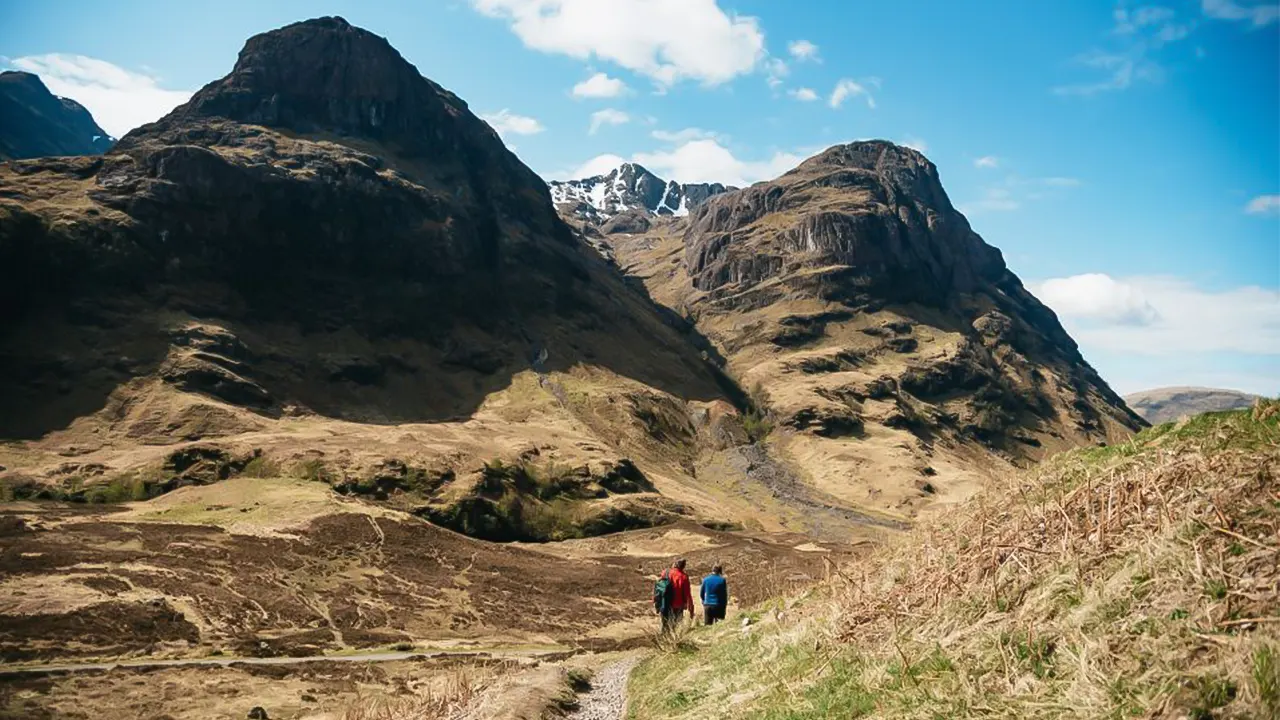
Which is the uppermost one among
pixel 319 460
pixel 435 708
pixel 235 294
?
pixel 235 294

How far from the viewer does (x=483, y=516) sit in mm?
98188

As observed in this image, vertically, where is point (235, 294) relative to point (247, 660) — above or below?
above

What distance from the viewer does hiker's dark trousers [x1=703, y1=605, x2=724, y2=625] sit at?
2322 centimetres

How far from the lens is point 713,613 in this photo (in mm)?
23406

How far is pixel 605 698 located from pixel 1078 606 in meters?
13.8

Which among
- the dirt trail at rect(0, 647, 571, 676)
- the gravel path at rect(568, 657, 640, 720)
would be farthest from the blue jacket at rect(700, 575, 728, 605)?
the dirt trail at rect(0, 647, 571, 676)

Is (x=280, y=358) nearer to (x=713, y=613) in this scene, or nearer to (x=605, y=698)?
(x=713, y=613)

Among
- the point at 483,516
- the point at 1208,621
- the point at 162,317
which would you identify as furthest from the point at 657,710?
the point at 162,317

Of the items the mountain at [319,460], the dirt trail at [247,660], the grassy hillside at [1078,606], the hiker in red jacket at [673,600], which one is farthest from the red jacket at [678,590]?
the dirt trail at [247,660]

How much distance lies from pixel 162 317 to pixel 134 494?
6955 cm

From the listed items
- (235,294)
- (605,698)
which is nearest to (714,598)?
(605,698)

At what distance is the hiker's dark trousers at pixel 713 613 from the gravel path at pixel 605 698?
126 inches

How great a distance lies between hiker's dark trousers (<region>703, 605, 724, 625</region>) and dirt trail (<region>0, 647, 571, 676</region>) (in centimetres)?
1818

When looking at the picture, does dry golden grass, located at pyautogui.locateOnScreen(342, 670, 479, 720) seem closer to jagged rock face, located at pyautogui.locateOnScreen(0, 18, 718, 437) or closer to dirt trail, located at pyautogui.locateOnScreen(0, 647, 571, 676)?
dirt trail, located at pyautogui.locateOnScreen(0, 647, 571, 676)
